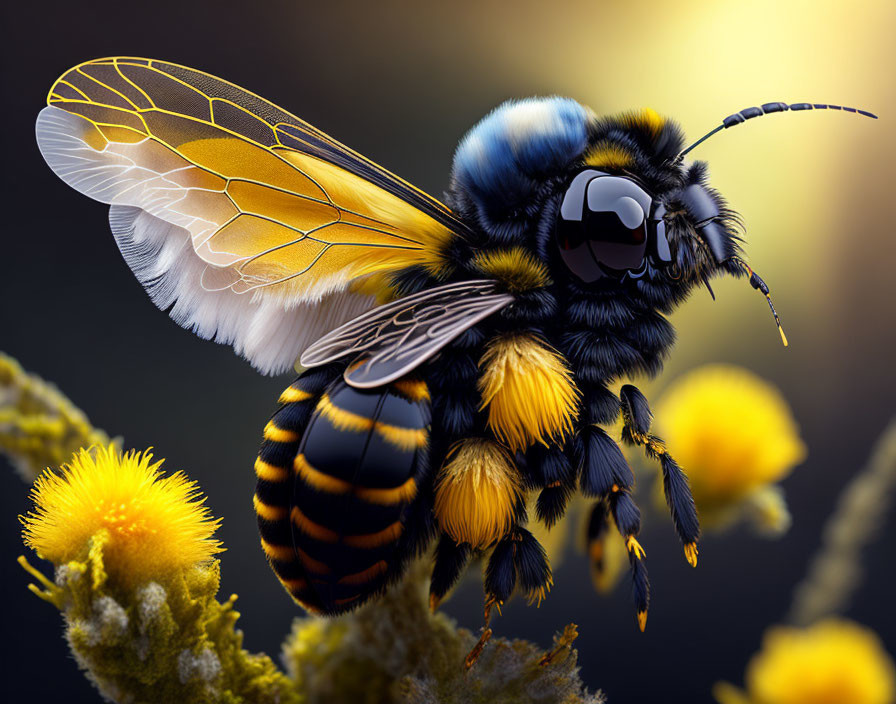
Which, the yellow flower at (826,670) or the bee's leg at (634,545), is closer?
the bee's leg at (634,545)

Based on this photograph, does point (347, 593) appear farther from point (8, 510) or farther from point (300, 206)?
point (8, 510)

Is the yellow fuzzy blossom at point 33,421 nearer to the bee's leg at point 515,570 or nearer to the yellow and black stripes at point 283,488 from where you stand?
the yellow and black stripes at point 283,488

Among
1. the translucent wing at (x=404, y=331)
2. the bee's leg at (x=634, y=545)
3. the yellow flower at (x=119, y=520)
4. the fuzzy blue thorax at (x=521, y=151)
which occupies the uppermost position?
the fuzzy blue thorax at (x=521, y=151)

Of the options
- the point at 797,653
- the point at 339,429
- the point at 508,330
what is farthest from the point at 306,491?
the point at 797,653

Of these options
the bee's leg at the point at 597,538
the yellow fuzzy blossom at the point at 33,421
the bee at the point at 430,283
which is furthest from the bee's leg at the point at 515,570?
the yellow fuzzy blossom at the point at 33,421

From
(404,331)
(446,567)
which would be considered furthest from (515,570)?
(404,331)

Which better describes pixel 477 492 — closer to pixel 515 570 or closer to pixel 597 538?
pixel 515 570
